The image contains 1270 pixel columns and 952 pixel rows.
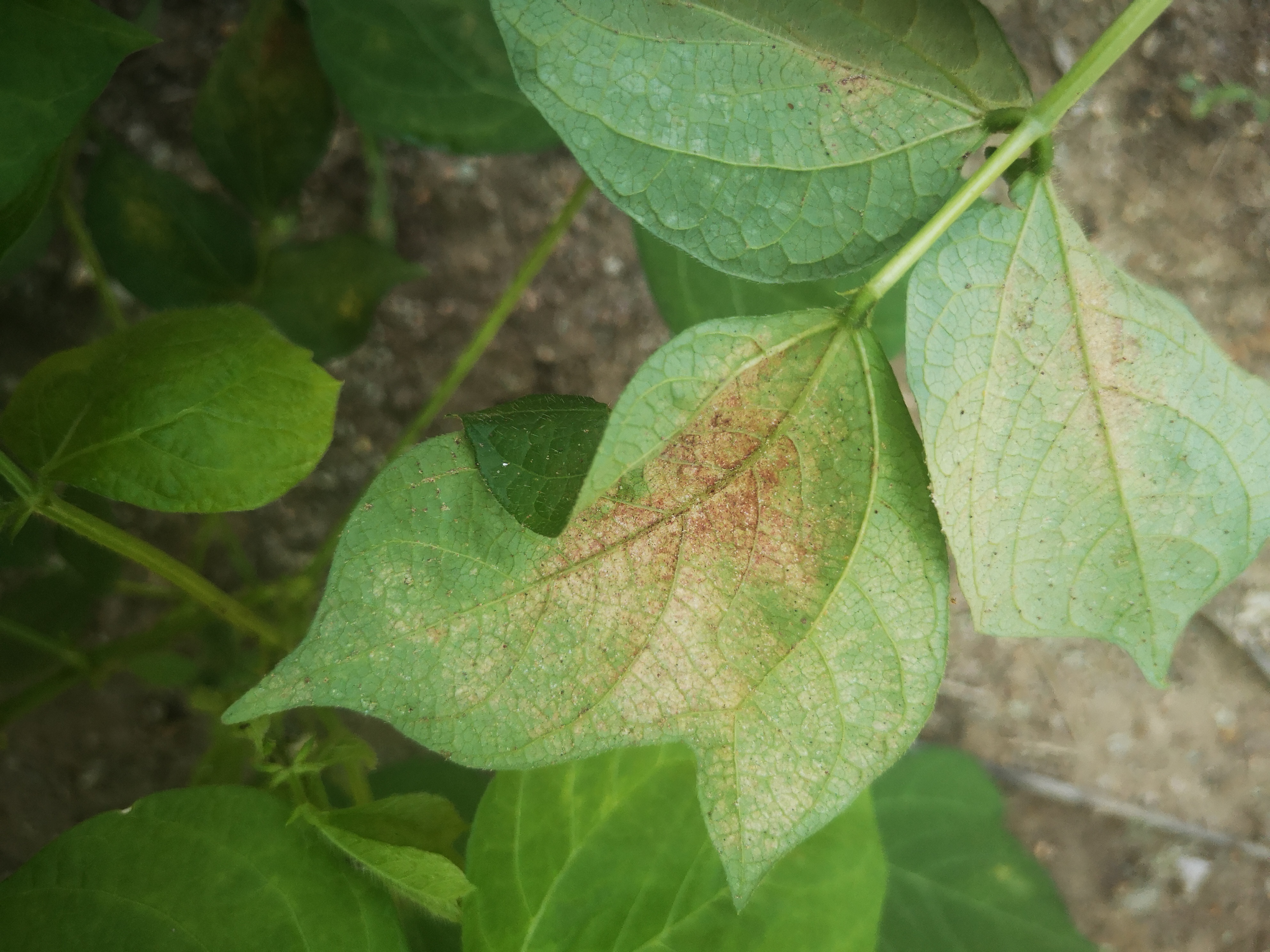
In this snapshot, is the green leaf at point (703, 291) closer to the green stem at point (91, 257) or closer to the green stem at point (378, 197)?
the green stem at point (378, 197)

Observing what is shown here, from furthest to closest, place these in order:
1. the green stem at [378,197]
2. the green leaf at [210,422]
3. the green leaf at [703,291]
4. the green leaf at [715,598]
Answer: the green stem at [378,197] < the green leaf at [703,291] < the green leaf at [210,422] < the green leaf at [715,598]

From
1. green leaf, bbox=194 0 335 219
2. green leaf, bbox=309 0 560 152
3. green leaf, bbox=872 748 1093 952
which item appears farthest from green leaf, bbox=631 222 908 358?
green leaf, bbox=872 748 1093 952

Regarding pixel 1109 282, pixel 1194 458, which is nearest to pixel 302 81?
pixel 1109 282

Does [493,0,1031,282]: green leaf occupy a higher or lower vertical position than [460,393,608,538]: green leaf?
higher

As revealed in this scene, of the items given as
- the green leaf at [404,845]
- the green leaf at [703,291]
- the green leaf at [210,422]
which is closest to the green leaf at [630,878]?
the green leaf at [404,845]

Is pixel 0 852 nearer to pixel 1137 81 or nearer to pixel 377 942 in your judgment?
pixel 377 942

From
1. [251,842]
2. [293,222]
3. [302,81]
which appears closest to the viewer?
[251,842]

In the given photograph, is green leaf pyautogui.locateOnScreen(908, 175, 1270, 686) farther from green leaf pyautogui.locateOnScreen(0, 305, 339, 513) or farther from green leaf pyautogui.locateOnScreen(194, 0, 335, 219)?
green leaf pyautogui.locateOnScreen(194, 0, 335, 219)
